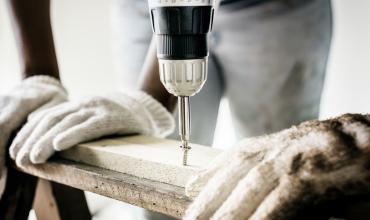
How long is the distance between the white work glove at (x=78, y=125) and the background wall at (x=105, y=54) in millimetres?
641

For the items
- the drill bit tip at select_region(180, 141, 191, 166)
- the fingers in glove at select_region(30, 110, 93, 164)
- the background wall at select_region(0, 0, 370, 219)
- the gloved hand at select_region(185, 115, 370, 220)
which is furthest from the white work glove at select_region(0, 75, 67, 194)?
the background wall at select_region(0, 0, 370, 219)

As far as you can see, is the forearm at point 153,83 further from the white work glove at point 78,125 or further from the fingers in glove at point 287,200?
the fingers in glove at point 287,200

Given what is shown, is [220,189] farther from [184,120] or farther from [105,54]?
[105,54]

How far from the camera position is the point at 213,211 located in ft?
1.37

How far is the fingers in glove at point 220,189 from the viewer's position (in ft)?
1.37

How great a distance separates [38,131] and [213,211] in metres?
0.36

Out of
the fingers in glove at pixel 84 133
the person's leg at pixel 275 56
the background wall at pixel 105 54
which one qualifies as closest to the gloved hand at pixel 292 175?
the fingers in glove at pixel 84 133

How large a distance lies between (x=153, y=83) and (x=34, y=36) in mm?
297

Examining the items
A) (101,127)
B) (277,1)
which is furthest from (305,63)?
(101,127)

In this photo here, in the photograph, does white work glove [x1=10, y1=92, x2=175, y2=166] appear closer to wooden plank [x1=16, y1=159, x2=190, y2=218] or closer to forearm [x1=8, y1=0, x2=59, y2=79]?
wooden plank [x1=16, y1=159, x2=190, y2=218]

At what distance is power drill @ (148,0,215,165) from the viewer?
19.2 inches

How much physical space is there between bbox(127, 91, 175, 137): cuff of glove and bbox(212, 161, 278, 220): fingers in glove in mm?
384

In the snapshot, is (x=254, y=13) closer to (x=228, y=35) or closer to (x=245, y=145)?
(x=228, y=35)

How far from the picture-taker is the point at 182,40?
1.64 ft
